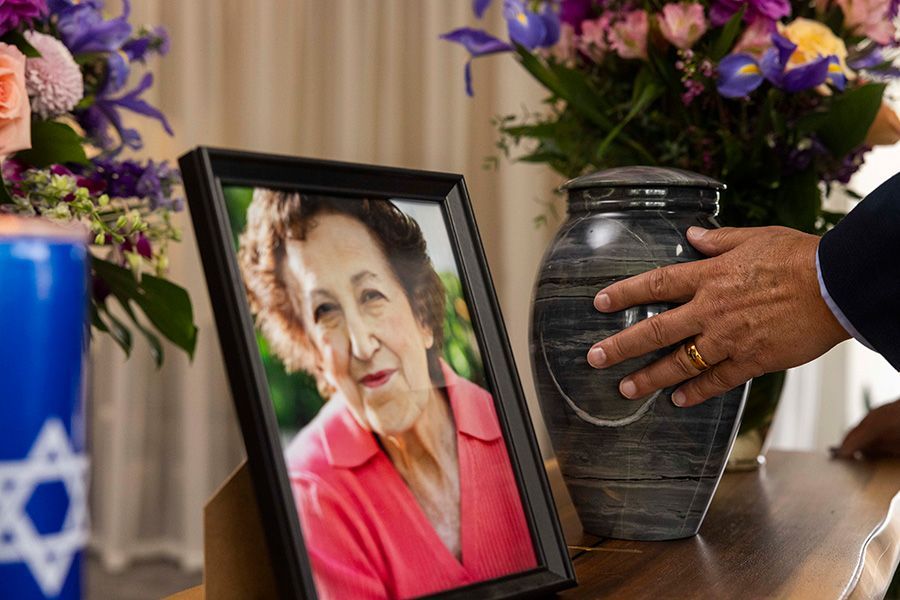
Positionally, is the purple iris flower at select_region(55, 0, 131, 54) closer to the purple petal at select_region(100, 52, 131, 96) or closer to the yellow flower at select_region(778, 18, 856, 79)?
the purple petal at select_region(100, 52, 131, 96)

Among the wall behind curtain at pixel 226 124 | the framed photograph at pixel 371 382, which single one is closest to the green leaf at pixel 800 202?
the framed photograph at pixel 371 382

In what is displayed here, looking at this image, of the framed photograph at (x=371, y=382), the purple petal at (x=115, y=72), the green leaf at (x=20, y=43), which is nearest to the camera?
the framed photograph at (x=371, y=382)

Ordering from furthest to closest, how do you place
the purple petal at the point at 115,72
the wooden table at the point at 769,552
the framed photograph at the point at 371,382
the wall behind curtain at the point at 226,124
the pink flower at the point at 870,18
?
1. the wall behind curtain at the point at 226,124
2. the pink flower at the point at 870,18
3. the purple petal at the point at 115,72
4. the wooden table at the point at 769,552
5. the framed photograph at the point at 371,382

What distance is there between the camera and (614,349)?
0.72 m

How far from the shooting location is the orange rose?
3.80 feet

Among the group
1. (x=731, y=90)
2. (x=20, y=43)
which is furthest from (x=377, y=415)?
(x=731, y=90)

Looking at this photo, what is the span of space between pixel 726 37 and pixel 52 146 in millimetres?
693

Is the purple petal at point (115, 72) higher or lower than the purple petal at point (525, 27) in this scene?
lower

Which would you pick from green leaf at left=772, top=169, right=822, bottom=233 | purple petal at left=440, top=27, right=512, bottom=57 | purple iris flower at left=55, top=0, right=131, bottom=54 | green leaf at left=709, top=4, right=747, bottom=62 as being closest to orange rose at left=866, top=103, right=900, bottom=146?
green leaf at left=772, top=169, right=822, bottom=233

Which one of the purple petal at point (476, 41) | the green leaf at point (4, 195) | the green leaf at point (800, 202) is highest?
the purple petal at point (476, 41)

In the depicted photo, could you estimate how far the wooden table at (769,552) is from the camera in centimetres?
63

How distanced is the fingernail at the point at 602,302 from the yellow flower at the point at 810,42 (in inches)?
18.0

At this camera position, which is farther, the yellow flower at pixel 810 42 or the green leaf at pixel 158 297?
the yellow flower at pixel 810 42

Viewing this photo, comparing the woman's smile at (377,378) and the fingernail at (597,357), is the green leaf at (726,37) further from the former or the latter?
the woman's smile at (377,378)
